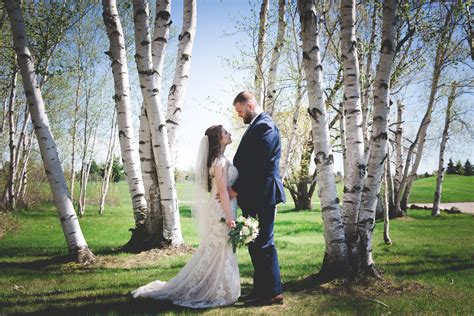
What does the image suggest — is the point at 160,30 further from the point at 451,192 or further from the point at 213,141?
the point at 451,192

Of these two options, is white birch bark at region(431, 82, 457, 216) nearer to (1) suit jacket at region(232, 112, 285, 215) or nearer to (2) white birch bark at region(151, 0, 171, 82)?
(2) white birch bark at region(151, 0, 171, 82)

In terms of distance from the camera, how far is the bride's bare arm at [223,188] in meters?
4.73

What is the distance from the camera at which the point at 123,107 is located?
25.9ft

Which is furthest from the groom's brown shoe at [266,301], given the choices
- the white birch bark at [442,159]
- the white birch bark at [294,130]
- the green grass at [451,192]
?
the green grass at [451,192]

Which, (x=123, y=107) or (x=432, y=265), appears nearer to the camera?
(x=432, y=265)

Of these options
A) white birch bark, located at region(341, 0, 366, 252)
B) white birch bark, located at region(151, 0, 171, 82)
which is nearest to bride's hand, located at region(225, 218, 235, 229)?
white birch bark, located at region(341, 0, 366, 252)

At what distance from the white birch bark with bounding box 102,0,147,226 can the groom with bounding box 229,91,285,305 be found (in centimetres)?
429

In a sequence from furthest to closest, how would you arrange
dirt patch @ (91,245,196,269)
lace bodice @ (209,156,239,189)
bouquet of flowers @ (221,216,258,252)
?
dirt patch @ (91,245,196,269) < lace bodice @ (209,156,239,189) < bouquet of flowers @ (221,216,258,252)

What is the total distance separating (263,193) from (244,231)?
56 centimetres

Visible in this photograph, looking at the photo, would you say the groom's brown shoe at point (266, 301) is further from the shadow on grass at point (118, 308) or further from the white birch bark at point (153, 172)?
the white birch bark at point (153, 172)

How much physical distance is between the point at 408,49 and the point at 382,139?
7.66m

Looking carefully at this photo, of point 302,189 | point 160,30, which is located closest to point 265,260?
point 160,30

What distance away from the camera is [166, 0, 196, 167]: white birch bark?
820 centimetres

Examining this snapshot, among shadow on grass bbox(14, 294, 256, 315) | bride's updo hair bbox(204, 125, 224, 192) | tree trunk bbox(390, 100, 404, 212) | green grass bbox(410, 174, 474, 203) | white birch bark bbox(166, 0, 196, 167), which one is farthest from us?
green grass bbox(410, 174, 474, 203)
